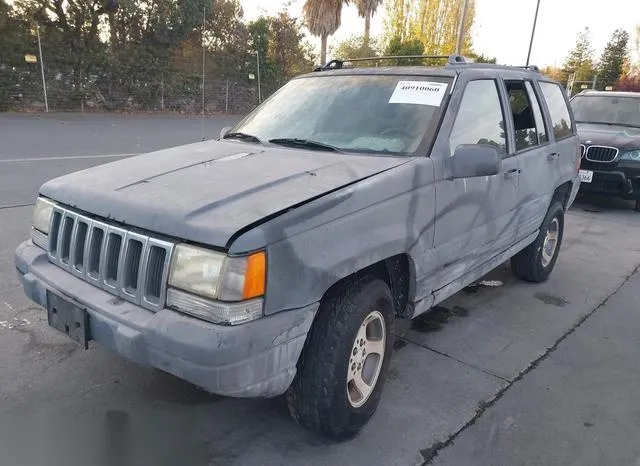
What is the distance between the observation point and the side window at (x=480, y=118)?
336 cm

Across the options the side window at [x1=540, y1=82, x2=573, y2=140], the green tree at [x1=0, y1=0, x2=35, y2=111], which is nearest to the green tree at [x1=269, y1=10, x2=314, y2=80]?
the green tree at [x1=0, y1=0, x2=35, y2=111]

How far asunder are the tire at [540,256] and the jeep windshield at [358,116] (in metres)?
2.14

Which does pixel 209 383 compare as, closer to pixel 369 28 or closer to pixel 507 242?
pixel 507 242

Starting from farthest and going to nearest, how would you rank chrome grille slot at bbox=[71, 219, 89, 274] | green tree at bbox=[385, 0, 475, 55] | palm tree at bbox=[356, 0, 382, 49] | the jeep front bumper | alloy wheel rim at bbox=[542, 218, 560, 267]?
green tree at bbox=[385, 0, 475, 55] → palm tree at bbox=[356, 0, 382, 49] → alloy wheel rim at bbox=[542, 218, 560, 267] → chrome grille slot at bbox=[71, 219, 89, 274] → the jeep front bumper

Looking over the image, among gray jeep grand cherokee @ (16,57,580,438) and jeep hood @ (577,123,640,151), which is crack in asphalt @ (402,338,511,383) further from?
jeep hood @ (577,123,640,151)

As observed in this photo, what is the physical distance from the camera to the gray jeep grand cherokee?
2.18 m

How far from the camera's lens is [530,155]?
4203mm

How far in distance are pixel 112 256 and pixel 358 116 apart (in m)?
1.75

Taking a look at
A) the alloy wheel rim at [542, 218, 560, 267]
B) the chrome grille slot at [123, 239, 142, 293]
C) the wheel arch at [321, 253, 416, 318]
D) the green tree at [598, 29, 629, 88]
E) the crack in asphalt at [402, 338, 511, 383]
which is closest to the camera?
the chrome grille slot at [123, 239, 142, 293]

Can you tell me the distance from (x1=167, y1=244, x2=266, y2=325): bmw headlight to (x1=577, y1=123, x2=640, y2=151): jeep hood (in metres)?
7.86

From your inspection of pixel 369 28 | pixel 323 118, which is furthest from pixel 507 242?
pixel 369 28

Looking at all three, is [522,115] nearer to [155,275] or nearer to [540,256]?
[540,256]

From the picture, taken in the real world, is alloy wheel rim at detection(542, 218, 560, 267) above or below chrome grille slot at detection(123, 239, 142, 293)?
below

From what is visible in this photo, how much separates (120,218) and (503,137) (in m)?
2.70
